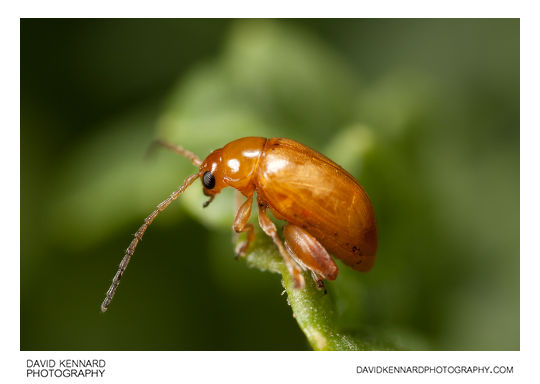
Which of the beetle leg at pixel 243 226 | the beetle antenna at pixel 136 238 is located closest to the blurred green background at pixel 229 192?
the beetle antenna at pixel 136 238

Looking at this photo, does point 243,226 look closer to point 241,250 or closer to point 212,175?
point 241,250

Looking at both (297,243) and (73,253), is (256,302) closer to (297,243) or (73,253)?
(297,243)

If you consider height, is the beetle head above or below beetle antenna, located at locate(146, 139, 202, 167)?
below

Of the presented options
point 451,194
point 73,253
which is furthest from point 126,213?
point 451,194

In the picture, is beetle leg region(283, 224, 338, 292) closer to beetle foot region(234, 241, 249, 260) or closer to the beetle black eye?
beetle foot region(234, 241, 249, 260)

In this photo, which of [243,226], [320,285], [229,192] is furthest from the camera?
[229,192]

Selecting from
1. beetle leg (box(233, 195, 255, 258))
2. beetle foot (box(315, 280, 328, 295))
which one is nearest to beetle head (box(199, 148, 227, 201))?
beetle leg (box(233, 195, 255, 258))

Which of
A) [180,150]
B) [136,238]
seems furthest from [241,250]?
[180,150]
